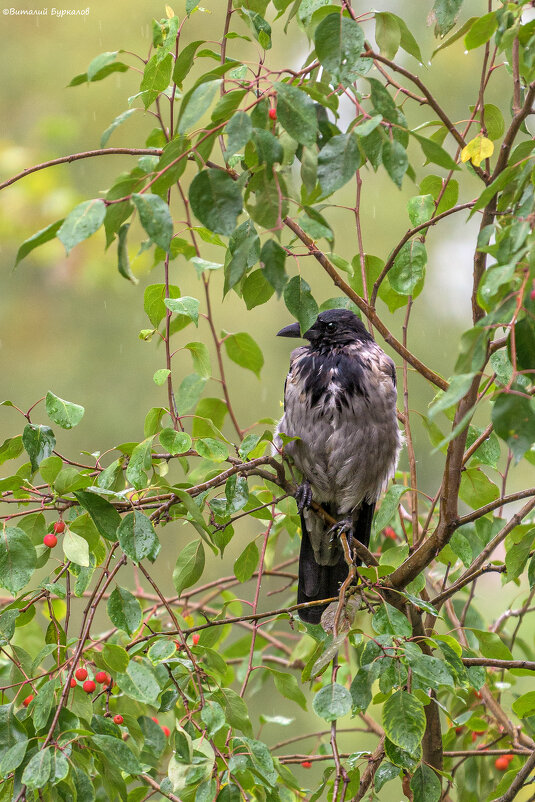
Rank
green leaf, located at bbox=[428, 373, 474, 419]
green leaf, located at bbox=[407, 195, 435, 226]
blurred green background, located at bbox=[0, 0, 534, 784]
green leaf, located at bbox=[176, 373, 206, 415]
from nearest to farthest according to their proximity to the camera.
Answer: green leaf, located at bbox=[428, 373, 474, 419]
green leaf, located at bbox=[407, 195, 435, 226]
green leaf, located at bbox=[176, 373, 206, 415]
blurred green background, located at bbox=[0, 0, 534, 784]

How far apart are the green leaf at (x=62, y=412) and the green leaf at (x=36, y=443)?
44mm

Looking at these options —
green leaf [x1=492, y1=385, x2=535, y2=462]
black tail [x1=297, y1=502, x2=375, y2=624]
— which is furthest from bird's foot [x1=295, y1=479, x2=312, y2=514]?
green leaf [x1=492, y1=385, x2=535, y2=462]

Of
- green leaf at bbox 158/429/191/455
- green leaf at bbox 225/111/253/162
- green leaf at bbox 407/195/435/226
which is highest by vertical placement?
green leaf at bbox 407/195/435/226

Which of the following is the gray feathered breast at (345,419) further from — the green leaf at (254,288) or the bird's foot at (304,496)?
the green leaf at (254,288)

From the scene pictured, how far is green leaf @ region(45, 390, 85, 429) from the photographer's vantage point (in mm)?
1606

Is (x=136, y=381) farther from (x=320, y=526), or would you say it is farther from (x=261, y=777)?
(x=261, y=777)

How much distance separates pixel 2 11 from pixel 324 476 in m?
5.93

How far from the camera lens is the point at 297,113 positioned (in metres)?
1.20

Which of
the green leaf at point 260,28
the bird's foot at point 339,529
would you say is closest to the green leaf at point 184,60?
the green leaf at point 260,28

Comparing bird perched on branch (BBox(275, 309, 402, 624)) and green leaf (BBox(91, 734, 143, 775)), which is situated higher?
bird perched on branch (BBox(275, 309, 402, 624))

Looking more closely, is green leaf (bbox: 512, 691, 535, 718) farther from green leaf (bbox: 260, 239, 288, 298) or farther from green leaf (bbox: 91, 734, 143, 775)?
green leaf (bbox: 260, 239, 288, 298)

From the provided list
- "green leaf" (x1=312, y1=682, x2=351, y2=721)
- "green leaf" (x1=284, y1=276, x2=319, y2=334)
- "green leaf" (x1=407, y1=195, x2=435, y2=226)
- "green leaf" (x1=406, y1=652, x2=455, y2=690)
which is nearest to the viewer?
"green leaf" (x1=312, y1=682, x2=351, y2=721)

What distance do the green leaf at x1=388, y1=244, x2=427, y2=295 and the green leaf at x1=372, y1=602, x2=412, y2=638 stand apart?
28.2 inches

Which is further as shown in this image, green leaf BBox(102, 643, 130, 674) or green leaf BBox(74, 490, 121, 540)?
green leaf BBox(102, 643, 130, 674)
